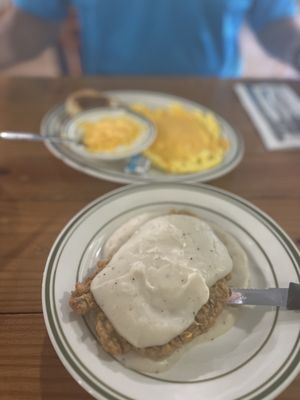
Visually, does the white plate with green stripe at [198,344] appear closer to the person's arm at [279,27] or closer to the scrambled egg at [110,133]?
the scrambled egg at [110,133]

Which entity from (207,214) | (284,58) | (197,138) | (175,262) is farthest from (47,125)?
(284,58)

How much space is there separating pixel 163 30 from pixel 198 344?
49.5 inches

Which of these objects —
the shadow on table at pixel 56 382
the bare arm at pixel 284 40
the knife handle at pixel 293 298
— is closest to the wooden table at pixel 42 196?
the shadow on table at pixel 56 382

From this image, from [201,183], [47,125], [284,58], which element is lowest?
[47,125]

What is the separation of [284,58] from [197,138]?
75 centimetres

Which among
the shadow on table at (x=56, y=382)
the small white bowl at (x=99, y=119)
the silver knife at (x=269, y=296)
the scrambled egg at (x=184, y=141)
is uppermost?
the silver knife at (x=269, y=296)

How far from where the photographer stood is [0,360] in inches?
22.1

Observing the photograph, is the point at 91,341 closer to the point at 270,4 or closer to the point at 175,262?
the point at 175,262

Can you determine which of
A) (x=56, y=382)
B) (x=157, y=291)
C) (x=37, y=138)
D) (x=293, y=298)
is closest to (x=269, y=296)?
(x=293, y=298)

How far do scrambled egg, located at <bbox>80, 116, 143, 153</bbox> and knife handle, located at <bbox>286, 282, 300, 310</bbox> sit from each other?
1.70ft

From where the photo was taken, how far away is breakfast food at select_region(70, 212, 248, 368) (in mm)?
544

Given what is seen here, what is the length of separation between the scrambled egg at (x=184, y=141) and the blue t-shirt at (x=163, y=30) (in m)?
0.51

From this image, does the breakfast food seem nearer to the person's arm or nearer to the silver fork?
the silver fork

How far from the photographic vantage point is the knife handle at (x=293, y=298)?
0.60 meters
